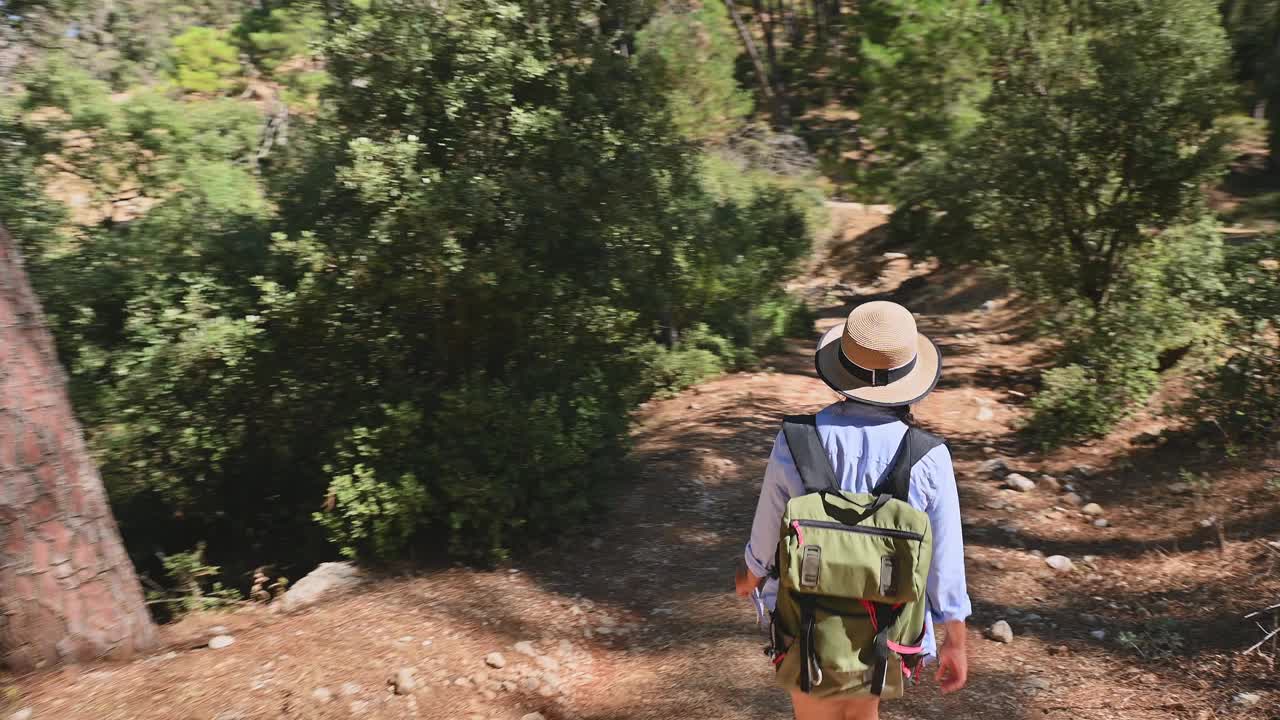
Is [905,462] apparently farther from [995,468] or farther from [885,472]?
[995,468]

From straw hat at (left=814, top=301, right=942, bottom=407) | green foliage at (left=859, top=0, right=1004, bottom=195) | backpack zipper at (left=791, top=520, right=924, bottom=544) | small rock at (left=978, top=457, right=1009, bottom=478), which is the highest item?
green foliage at (left=859, top=0, right=1004, bottom=195)

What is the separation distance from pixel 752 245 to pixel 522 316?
24.7 ft

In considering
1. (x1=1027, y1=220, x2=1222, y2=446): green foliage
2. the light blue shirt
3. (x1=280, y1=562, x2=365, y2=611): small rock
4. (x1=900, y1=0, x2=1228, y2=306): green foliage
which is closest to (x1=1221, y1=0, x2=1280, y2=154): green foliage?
(x1=900, y1=0, x2=1228, y2=306): green foliage

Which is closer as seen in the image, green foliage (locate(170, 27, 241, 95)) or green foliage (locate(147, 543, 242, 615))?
green foliage (locate(147, 543, 242, 615))

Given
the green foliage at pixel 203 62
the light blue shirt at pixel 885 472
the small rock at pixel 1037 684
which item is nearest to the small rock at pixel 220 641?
the light blue shirt at pixel 885 472

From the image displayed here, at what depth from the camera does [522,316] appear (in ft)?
23.0

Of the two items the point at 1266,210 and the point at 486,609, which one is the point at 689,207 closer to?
the point at 486,609

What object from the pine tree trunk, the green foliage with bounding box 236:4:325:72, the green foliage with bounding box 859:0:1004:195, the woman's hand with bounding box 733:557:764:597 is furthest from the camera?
the green foliage with bounding box 236:4:325:72

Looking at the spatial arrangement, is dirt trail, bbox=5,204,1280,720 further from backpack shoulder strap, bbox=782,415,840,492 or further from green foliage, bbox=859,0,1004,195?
green foliage, bbox=859,0,1004,195

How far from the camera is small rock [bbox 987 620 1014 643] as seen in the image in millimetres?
4781

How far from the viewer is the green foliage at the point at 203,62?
29328 millimetres

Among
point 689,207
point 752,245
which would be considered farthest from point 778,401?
point 752,245

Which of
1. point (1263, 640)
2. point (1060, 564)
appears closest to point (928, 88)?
point (1060, 564)

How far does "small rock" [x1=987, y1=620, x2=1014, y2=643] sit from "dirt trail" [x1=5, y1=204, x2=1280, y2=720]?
0.06 metres
